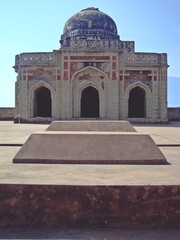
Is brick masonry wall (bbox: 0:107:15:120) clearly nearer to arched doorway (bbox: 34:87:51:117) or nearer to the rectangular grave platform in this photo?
arched doorway (bbox: 34:87:51:117)

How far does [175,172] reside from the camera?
2.94 metres

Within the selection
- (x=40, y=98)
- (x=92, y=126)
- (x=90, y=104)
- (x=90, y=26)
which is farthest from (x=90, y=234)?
(x=90, y=26)

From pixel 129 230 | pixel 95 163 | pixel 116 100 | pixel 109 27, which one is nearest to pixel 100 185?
pixel 129 230

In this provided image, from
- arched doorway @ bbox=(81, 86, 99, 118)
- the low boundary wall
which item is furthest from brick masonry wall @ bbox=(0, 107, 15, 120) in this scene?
the low boundary wall

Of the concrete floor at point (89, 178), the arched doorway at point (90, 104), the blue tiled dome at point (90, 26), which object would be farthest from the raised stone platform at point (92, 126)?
the blue tiled dome at point (90, 26)

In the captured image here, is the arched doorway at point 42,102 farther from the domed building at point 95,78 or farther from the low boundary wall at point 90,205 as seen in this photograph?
the low boundary wall at point 90,205

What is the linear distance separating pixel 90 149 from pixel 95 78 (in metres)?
13.8

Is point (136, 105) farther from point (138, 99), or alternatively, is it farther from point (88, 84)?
point (88, 84)

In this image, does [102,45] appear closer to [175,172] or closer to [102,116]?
[102,116]

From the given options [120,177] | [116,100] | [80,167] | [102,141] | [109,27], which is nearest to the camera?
[120,177]

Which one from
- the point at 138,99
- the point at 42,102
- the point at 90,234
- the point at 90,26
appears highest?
the point at 90,26

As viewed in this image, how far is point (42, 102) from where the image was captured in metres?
20.1

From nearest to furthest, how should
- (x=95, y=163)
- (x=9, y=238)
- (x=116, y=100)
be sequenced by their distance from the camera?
(x=9, y=238) < (x=95, y=163) < (x=116, y=100)

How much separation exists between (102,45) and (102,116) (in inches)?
161
